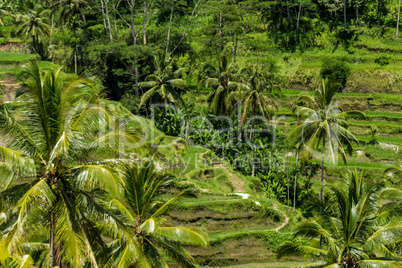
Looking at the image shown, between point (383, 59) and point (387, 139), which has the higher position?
point (383, 59)

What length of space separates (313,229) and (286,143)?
20.5 metres

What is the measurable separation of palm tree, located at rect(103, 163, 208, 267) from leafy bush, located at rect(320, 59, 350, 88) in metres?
27.9

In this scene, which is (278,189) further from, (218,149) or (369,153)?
(369,153)

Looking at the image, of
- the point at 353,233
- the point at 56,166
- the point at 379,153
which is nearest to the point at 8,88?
the point at 56,166

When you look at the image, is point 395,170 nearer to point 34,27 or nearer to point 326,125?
point 326,125

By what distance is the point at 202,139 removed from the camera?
97.3 feet

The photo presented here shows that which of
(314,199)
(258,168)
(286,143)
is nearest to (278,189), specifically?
(258,168)

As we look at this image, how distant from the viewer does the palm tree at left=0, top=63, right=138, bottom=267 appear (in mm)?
7496

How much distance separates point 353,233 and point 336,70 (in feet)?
87.3

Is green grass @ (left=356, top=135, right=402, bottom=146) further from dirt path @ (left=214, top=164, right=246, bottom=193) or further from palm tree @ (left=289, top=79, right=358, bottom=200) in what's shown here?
palm tree @ (left=289, top=79, right=358, bottom=200)

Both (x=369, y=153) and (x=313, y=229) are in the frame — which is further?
(x=369, y=153)

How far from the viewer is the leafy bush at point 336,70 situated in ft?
113

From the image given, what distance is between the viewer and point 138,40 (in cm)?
3206

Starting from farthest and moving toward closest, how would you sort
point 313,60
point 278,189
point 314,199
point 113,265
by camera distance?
point 313,60
point 278,189
point 314,199
point 113,265
